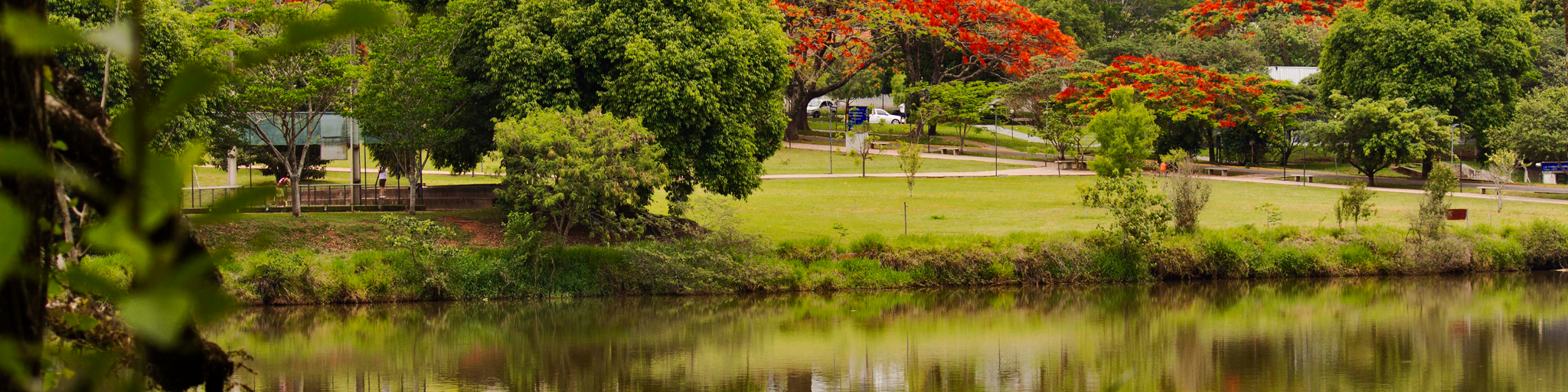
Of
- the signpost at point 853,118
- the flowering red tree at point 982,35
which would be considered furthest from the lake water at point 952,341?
the signpost at point 853,118

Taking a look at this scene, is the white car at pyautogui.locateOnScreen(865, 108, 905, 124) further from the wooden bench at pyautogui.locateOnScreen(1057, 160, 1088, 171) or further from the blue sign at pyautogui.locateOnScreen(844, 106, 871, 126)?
the wooden bench at pyautogui.locateOnScreen(1057, 160, 1088, 171)

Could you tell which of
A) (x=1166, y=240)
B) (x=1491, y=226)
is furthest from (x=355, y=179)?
(x=1491, y=226)

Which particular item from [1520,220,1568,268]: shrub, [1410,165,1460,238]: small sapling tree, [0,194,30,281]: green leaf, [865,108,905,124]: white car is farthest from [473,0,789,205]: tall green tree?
[865,108,905,124]: white car

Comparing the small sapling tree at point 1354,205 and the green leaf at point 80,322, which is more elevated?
the green leaf at point 80,322

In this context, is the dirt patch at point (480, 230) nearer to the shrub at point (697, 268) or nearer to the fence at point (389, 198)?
the fence at point (389, 198)

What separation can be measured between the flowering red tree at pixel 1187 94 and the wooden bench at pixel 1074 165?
1759 millimetres

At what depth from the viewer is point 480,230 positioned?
26594mm

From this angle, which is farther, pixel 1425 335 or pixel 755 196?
pixel 755 196

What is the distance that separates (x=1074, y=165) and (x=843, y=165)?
847cm

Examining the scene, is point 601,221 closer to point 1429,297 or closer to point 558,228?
point 558,228

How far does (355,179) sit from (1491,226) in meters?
29.5

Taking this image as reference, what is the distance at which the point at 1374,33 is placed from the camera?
145ft

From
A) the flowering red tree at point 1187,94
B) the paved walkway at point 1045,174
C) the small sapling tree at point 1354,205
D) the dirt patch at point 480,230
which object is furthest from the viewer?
the flowering red tree at point 1187,94

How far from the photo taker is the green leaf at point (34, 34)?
2.75 feet
